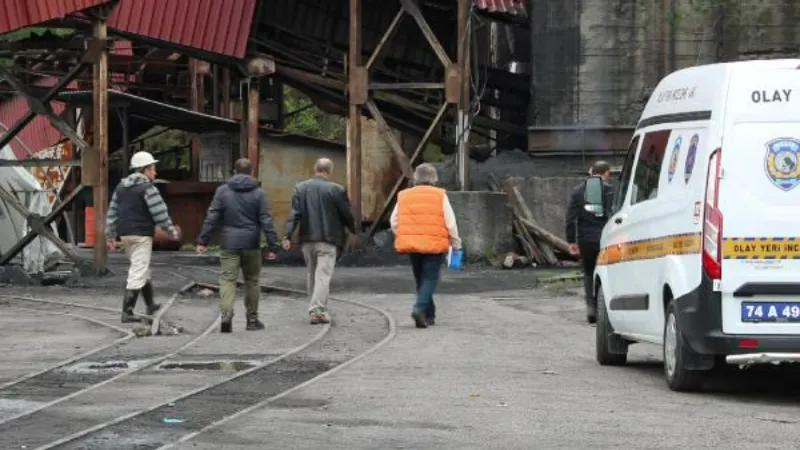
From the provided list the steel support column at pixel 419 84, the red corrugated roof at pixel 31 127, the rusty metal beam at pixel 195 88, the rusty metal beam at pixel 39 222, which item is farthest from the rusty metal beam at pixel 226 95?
the rusty metal beam at pixel 39 222

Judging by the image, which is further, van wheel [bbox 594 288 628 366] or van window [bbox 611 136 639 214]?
van wheel [bbox 594 288 628 366]

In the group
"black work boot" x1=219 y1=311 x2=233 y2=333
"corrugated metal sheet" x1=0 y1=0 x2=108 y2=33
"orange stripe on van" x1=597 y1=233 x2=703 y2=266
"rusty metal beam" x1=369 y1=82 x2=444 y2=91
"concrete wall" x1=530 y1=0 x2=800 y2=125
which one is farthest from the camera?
"concrete wall" x1=530 y1=0 x2=800 y2=125

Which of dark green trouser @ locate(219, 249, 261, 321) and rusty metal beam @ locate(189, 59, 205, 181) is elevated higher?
rusty metal beam @ locate(189, 59, 205, 181)

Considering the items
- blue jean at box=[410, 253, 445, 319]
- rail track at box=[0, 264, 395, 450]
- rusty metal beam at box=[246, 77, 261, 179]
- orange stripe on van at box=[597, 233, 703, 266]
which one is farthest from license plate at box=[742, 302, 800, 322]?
rusty metal beam at box=[246, 77, 261, 179]

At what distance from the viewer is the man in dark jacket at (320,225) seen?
18.5m

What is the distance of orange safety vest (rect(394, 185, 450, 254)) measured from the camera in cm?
1822

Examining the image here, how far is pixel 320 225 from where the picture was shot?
18609 millimetres

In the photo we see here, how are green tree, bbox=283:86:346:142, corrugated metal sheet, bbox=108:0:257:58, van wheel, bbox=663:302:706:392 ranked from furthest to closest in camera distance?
green tree, bbox=283:86:346:142 → corrugated metal sheet, bbox=108:0:257:58 → van wheel, bbox=663:302:706:392

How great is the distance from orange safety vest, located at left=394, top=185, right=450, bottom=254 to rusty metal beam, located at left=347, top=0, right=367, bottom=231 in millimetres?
10792

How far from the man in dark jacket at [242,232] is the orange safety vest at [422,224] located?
1.40 m

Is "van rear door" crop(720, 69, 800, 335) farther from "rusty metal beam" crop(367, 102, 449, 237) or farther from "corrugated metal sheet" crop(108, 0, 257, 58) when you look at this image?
"rusty metal beam" crop(367, 102, 449, 237)

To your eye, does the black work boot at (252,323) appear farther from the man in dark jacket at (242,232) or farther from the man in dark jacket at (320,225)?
the man in dark jacket at (320,225)

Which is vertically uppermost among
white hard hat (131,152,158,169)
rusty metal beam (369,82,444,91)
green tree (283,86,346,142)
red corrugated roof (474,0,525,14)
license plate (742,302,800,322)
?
red corrugated roof (474,0,525,14)

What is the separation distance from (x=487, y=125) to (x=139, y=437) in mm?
22987
